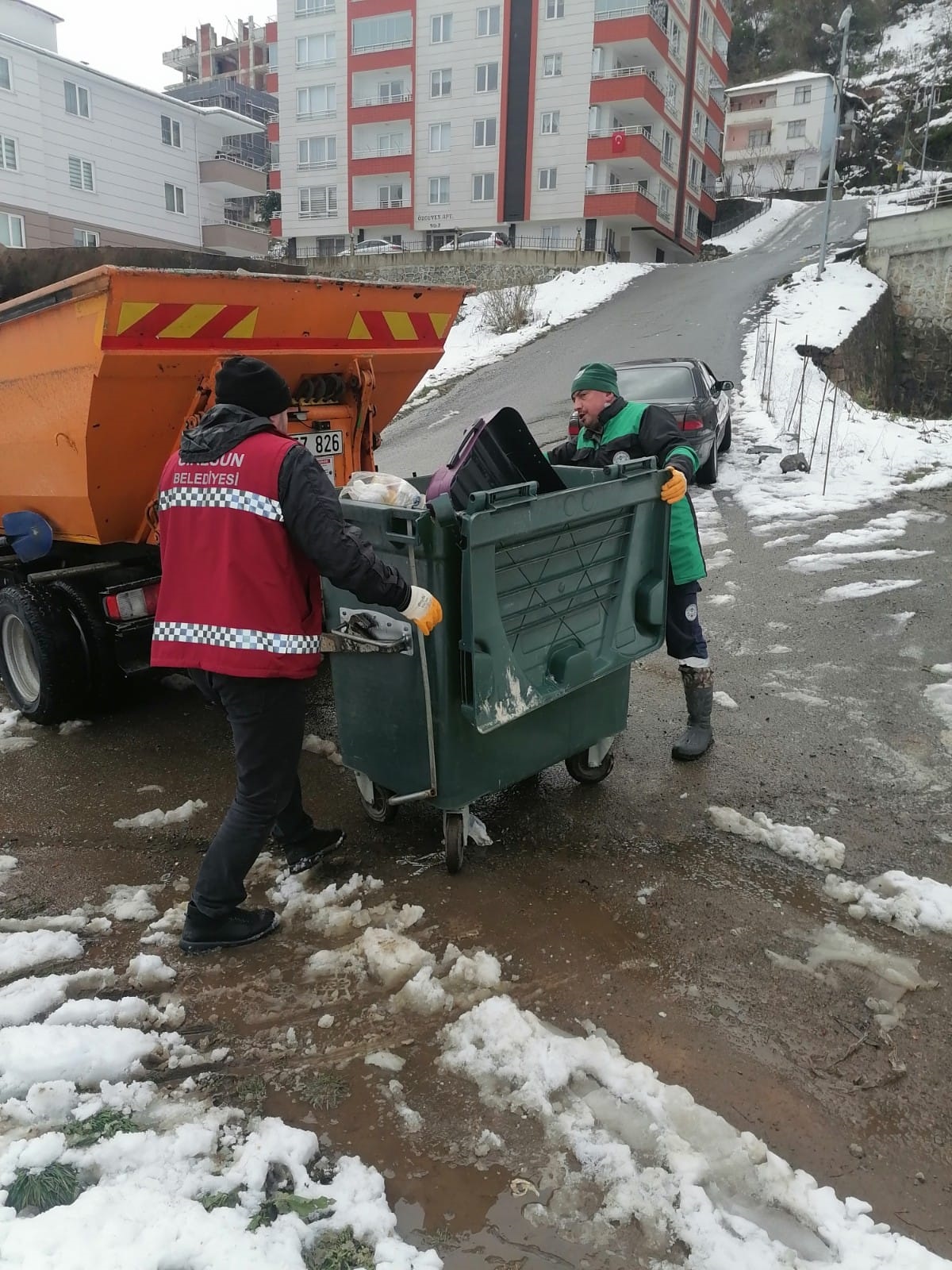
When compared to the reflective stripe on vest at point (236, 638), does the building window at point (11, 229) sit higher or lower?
higher

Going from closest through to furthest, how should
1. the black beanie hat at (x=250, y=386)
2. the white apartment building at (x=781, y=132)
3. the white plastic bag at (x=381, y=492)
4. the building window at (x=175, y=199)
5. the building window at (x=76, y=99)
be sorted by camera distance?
the black beanie hat at (x=250, y=386), the white plastic bag at (x=381, y=492), the building window at (x=76, y=99), the building window at (x=175, y=199), the white apartment building at (x=781, y=132)

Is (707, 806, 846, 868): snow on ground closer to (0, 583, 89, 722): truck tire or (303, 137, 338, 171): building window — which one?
(0, 583, 89, 722): truck tire

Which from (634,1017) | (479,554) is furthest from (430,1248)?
(479,554)

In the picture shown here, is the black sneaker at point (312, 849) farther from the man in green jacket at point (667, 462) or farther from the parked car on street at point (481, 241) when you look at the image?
the parked car on street at point (481, 241)

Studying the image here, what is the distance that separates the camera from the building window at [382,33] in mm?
37406

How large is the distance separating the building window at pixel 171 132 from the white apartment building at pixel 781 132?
118 feet

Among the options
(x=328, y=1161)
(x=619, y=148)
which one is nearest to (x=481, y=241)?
(x=619, y=148)

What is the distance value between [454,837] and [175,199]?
3540 centimetres

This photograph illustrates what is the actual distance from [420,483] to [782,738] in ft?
6.95

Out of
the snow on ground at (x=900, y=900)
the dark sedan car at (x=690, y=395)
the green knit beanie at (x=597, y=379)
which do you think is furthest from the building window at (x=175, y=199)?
the snow on ground at (x=900, y=900)

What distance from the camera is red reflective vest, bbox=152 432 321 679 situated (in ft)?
8.59

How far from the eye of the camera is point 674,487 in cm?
362

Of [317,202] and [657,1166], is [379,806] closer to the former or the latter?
[657,1166]

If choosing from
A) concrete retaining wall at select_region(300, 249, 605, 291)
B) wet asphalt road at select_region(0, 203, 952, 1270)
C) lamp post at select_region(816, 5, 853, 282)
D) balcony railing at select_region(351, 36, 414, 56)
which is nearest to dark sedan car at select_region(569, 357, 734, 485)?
wet asphalt road at select_region(0, 203, 952, 1270)
